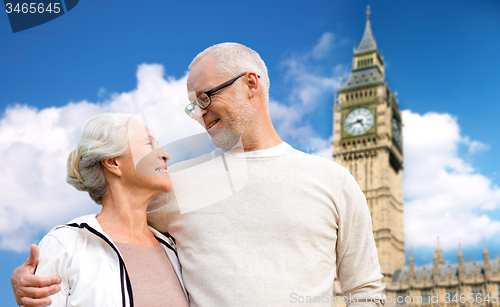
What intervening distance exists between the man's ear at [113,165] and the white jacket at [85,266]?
12.0 inches

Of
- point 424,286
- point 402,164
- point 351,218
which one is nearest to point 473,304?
point 424,286

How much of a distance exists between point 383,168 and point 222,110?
45048mm

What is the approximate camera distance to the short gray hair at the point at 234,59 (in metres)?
2.55

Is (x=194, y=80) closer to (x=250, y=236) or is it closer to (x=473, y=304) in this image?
(x=250, y=236)

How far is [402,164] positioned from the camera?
49.5 metres

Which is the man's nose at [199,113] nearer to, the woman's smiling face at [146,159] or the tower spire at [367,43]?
the woman's smiling face at [146,159]

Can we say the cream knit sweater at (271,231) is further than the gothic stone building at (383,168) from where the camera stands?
No

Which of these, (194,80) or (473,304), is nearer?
(194,80)

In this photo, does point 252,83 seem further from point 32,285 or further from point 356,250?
point 32,285

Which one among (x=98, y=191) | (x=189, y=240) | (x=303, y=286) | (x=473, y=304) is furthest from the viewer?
(x=473, y=304)

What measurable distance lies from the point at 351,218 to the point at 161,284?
0.99 m

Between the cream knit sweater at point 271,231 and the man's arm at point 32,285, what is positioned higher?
the cream knit sweater at point 271,231

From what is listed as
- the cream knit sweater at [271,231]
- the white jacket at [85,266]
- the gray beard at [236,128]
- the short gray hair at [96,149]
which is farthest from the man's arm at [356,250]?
the short gray hair at [96,149]

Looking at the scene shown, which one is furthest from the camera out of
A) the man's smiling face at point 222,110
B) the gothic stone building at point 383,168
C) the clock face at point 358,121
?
the clock face at point 358,121
